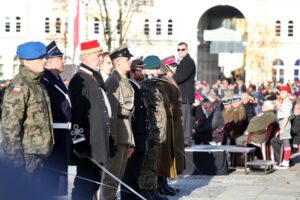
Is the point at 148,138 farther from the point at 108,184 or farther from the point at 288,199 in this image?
the point at 288,199

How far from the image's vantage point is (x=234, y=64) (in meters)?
98.0

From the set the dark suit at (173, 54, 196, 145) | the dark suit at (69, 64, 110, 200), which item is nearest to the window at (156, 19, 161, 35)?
the dark suit at (173, 54, 196, 145)

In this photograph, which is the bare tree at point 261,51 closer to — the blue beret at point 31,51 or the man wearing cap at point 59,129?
the man wearing cap at point 59,129

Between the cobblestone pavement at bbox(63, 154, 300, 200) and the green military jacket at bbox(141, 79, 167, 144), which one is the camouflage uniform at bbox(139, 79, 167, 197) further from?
the cobblestone pavement at bbox(63, 154, 300, 200)

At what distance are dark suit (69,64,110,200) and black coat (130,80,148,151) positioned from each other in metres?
1.53

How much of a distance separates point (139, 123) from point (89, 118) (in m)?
1.81

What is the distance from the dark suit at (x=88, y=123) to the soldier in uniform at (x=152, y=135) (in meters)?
2.26

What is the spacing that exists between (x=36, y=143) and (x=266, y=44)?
82.5 m

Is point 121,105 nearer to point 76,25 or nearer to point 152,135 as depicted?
point 152,135

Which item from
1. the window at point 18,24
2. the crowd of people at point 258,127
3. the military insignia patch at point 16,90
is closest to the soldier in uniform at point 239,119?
the crowd of people at point 258,127

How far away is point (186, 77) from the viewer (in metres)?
16.0

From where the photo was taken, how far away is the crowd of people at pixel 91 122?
8352 mm

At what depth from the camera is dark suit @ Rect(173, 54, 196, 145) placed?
15844 mm

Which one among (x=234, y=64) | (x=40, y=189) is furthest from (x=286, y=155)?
(x=234, y=64)
